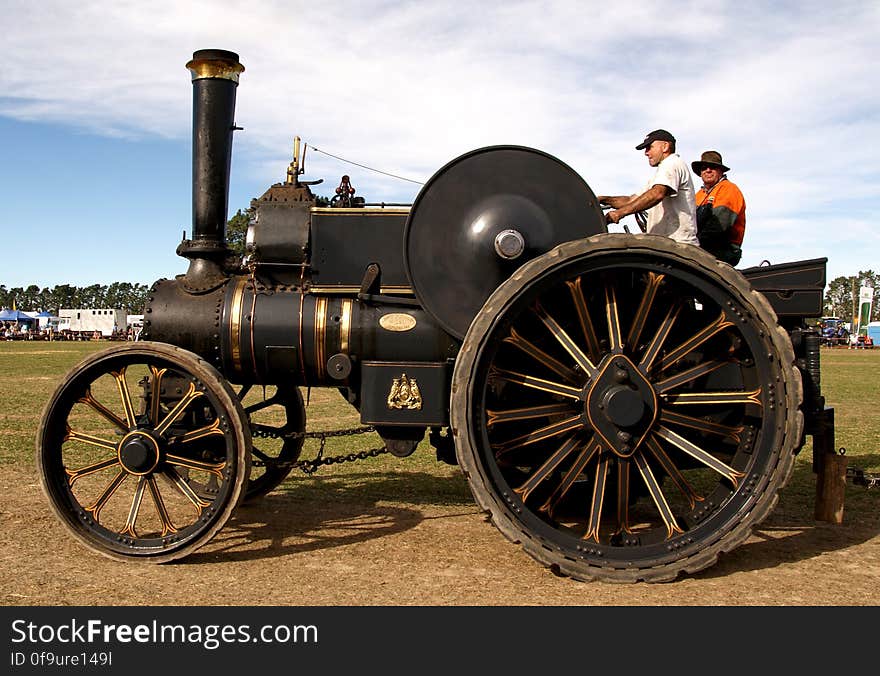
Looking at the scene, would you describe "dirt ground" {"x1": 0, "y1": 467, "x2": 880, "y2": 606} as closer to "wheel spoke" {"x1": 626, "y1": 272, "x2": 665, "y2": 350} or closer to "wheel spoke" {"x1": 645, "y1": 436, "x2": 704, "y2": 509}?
"wheel spoke" {"x1": 645, "y1": 436, "x2": 704, "y2": 509}

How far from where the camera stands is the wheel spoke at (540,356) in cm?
465

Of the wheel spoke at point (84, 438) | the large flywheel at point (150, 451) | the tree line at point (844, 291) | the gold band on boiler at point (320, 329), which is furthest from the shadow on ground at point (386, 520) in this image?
the tree line at point (844, 291)

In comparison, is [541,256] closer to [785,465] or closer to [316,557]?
[785,465]

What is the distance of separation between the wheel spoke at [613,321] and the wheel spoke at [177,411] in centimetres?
249

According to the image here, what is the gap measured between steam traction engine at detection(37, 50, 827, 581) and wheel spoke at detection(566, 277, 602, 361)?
0.02 meters

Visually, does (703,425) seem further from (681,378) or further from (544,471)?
(544,471)

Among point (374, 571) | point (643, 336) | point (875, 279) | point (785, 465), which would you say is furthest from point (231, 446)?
point (875, 279)

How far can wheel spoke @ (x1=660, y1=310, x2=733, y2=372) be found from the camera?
4.59 metres

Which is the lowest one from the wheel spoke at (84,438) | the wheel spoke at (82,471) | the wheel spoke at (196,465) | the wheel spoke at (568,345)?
the wheel spoke at (82,471)

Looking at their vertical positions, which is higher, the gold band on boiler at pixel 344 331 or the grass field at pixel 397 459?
the gold band on boiler at pixel 344 331

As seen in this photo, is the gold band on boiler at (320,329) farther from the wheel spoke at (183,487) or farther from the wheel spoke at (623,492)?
the wheel spoke at (623,492)

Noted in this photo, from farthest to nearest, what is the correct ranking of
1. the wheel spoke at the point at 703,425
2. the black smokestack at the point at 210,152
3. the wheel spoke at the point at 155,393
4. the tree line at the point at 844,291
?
the tree line at the point at 844,291 < the black smokestack at the point at 210,152 < the wheel spoke at the point at 155,393 < the wheel spoke at the point at 703,425

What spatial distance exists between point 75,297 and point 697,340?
142 m

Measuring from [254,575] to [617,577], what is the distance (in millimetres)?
2062
